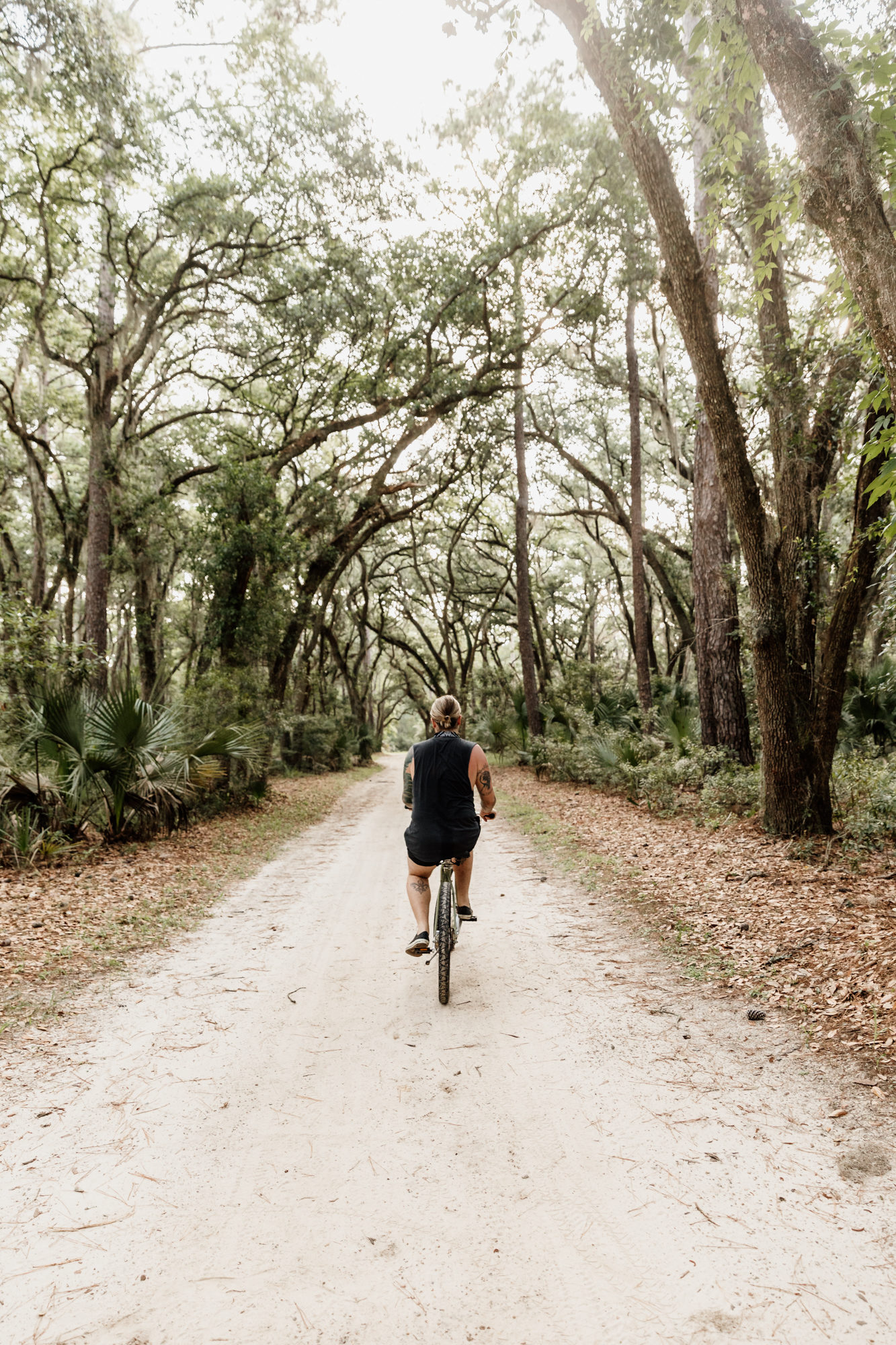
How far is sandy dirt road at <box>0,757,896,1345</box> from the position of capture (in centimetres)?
219

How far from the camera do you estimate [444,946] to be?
175 inches

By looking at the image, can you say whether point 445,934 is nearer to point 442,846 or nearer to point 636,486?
point 442,846

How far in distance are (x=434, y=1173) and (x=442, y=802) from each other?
2.31 m

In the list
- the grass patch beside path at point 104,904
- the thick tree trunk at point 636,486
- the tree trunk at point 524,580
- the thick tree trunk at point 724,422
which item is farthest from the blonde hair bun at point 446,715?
the tree trunk at point 524,580

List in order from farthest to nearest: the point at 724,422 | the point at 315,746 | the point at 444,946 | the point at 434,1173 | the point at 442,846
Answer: the point at 315,746
the point at 724,422
the point at 442,846
the point at 444,946
the point at 434,1173

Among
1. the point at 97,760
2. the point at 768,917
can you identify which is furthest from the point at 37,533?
the point at 768,917

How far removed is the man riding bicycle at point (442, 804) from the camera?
4.84m

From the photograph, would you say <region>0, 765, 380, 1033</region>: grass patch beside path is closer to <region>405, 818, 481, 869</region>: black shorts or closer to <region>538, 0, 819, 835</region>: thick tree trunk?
<region>405, 818, 481, 869</region>: black shorts

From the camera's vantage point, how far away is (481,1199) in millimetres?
2688

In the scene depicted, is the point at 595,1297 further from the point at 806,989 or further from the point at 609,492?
the point at 609,492

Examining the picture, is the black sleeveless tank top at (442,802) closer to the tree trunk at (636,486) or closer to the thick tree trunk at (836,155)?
the thick tree trunk at (836,155)

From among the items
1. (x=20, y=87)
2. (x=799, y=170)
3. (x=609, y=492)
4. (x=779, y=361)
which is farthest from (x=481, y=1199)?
(x=609, y=492)

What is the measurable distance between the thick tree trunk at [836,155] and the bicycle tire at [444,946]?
4.05 meters

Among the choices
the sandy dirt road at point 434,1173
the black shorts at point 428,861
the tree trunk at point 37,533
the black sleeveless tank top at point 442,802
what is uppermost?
the tree trunk at point 37,533
